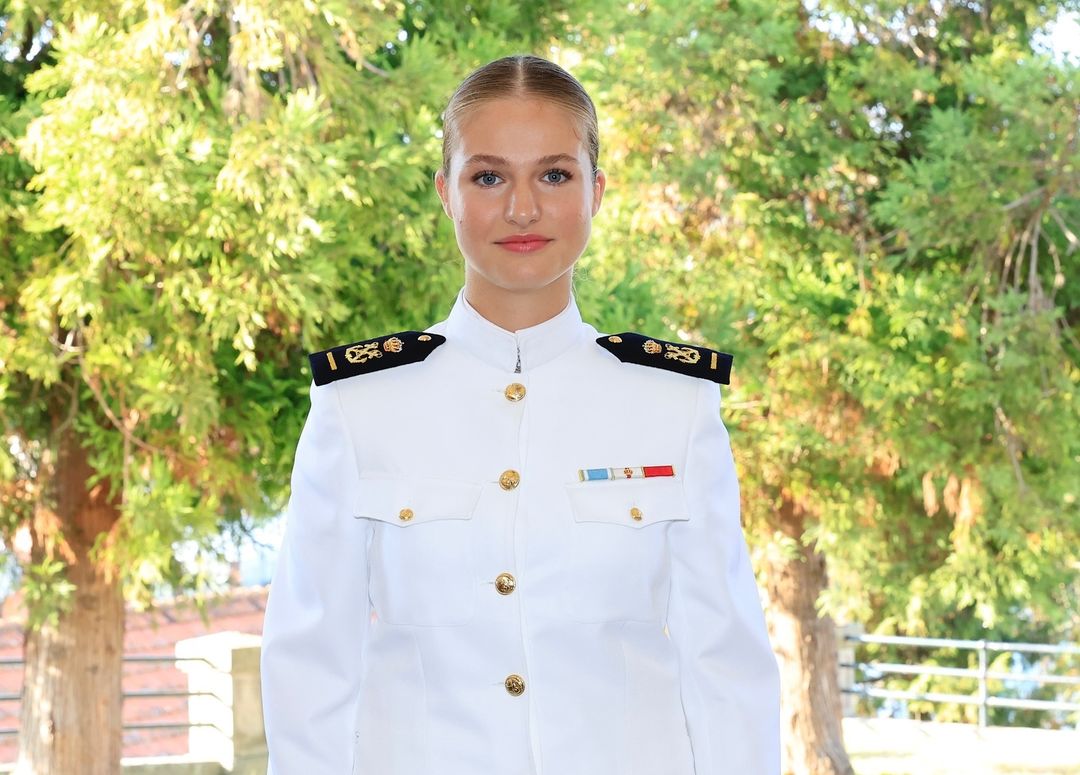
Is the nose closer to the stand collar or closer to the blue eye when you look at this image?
the blue eye

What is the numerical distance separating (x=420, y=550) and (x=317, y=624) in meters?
0.16

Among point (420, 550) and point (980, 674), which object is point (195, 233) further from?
point (980, 674)

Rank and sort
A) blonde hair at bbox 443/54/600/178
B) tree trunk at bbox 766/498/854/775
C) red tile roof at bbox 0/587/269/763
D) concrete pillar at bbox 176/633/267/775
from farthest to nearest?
red tile roof at bbox 0/587/269/763
tree trunk at bbox 766/498/854/775
concrete pillar at bbox 176/633/267/775
blonde hair at bbox 443/54/600/178

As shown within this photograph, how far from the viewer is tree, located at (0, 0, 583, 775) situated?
5.43 metres

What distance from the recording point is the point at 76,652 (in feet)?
22.8

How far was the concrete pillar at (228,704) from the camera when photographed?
838 cm

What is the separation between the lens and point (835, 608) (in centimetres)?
1020

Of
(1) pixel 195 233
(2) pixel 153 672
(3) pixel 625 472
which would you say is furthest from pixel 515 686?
(2) pixel 153 672

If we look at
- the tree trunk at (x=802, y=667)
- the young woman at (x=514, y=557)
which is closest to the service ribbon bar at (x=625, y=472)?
the young woman at (x=514, y=557)

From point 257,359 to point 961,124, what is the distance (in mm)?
4900

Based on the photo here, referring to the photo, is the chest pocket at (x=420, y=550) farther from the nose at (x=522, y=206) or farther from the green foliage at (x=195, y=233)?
the green foliage at (x=195, y=233)

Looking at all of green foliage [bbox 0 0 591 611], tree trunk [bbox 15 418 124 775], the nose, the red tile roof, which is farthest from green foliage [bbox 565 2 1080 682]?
the red tile roof

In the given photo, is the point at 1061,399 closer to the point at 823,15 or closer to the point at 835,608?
the point at 835,608

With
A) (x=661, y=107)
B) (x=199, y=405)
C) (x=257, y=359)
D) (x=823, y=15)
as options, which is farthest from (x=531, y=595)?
(x=823, y=15)
